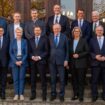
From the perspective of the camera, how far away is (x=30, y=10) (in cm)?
1388

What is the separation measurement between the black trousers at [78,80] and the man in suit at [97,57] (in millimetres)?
274

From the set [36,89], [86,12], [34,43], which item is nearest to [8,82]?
[36,89]

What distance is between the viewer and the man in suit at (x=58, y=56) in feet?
39.9

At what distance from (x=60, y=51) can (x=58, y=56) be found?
13cm

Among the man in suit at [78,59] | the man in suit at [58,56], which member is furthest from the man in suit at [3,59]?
the man in suit at [78,59]

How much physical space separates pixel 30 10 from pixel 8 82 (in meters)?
2.15

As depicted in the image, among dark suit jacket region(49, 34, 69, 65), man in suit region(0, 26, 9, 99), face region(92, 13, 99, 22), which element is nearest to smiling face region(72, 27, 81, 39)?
dark suit jacket region(49, 34, 69, 65)

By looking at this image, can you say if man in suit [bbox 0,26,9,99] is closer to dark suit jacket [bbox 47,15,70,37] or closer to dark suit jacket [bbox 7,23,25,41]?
dark suit jacket [bbox 7,23,25,41]

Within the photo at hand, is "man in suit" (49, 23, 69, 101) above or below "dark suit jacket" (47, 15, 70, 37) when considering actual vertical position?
below

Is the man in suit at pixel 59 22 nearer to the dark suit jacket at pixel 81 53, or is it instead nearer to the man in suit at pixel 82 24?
the man in suit at pixel 82 24

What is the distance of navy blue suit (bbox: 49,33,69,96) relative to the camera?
1217 cm

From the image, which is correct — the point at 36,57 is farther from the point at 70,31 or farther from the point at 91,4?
the point at 91,4

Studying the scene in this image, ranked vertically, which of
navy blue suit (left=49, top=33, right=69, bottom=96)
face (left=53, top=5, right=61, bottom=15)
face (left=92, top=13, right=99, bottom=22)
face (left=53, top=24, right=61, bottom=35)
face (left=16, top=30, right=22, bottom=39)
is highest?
face (left=53, top=5, right=61, bottom=15)

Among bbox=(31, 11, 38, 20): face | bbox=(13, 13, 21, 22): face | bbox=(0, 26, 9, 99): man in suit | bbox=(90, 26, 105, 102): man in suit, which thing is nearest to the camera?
bbox=(90, 26, 105, 102): man in suit
